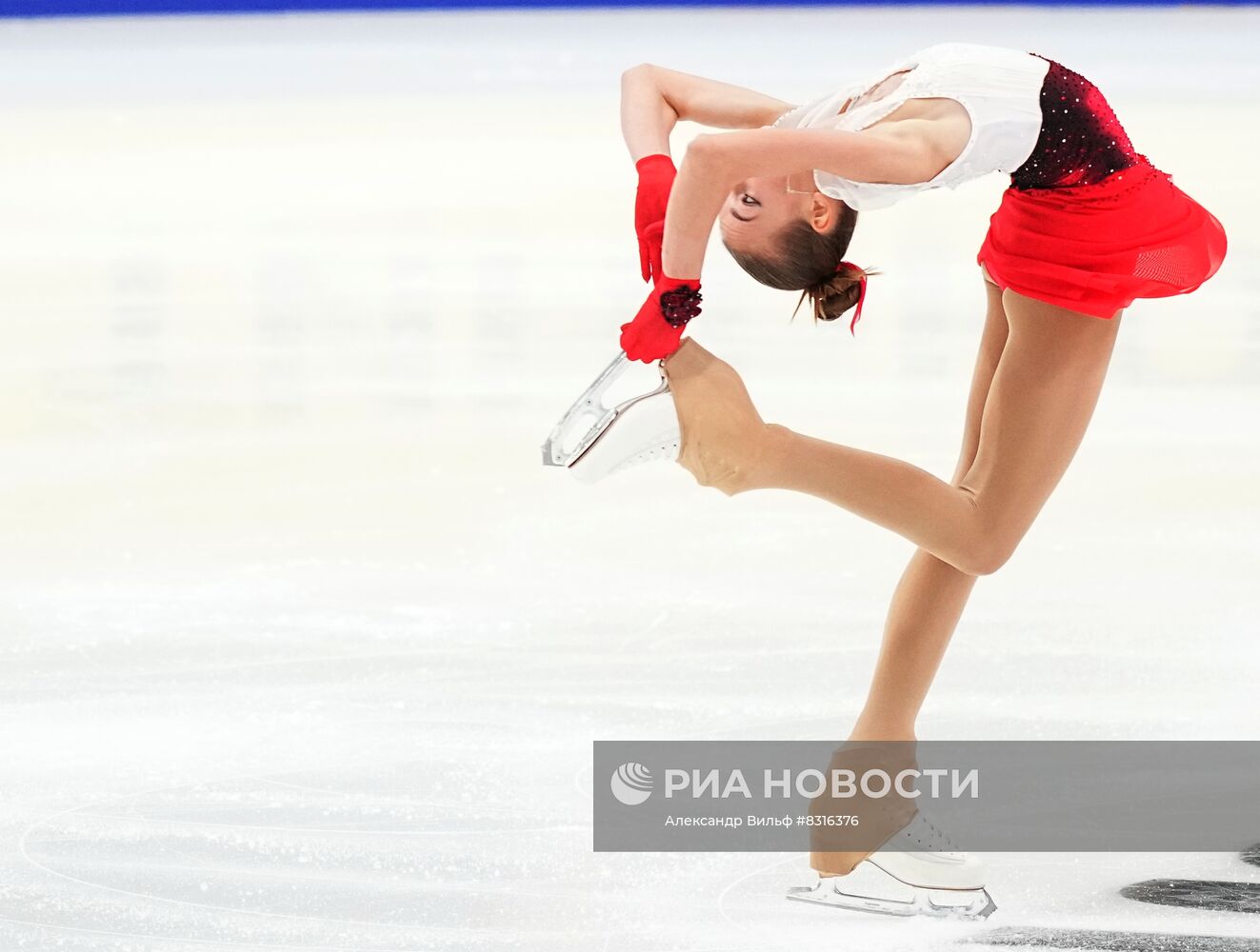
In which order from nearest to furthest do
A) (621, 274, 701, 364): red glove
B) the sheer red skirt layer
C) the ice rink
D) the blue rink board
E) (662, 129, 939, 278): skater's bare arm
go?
1. (662, 129, 939, 278): skater's bare arm
2. (621, 274, 701, 364): red glove
3. the sheer red skirt layer
4. the ice rink
5. the blue rink board

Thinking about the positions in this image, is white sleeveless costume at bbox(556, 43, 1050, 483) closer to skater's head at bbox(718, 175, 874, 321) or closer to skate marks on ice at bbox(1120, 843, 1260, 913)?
skater's head at bbox(718, 175, 874, 321)

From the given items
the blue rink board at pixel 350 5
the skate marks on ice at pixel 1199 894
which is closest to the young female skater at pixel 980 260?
the skate marks on ice at pixel 1199 894

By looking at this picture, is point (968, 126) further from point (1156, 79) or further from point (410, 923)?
point (1156, 79)

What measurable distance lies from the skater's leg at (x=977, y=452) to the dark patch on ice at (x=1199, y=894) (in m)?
0.40

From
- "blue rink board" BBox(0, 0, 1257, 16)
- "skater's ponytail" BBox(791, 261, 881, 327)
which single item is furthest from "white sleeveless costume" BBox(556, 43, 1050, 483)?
"blue rink board" BBox(0, 0, 1257, 16)

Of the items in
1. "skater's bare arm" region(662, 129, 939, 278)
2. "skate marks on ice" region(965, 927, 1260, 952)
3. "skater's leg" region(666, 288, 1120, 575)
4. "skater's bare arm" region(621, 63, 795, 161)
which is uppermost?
"skater's bare arm" region(621, 63, 795, 161)

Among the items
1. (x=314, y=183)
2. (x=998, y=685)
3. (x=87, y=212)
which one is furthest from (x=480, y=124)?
(x=998, y=685)

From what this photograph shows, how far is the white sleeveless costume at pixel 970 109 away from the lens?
1.67 meters

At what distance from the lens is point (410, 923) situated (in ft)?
5.78

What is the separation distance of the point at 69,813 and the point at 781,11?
436 inches

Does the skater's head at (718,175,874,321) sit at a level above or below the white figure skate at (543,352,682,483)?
above

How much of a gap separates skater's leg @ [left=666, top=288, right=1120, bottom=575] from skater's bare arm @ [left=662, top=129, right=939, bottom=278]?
0.15 m

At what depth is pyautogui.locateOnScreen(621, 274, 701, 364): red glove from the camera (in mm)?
1641

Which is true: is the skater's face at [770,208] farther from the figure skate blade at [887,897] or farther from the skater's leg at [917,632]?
the figure skate blade at [887,897]
